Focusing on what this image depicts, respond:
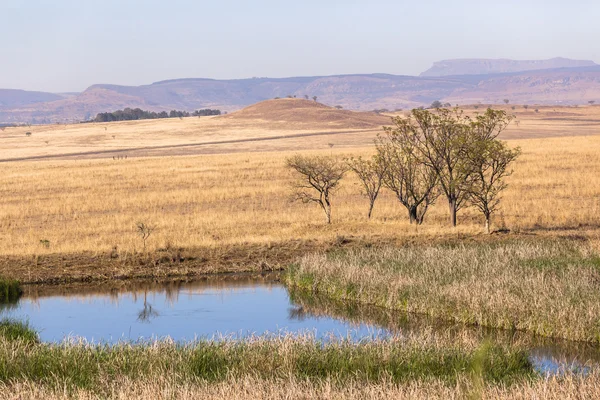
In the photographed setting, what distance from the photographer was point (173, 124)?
147m

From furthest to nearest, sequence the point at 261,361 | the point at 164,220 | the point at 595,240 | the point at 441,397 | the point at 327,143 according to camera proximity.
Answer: the point at 327,143
the point at 164,220
the point at 595,240
the point at 261,361
the point at 441,397

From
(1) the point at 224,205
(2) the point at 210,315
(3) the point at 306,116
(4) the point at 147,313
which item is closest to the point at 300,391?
(2) the point at 210,315

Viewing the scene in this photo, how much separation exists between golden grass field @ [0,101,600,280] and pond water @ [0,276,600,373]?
4.29m

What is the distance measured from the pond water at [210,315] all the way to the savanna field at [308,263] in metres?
0.60

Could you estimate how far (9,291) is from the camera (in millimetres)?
27172

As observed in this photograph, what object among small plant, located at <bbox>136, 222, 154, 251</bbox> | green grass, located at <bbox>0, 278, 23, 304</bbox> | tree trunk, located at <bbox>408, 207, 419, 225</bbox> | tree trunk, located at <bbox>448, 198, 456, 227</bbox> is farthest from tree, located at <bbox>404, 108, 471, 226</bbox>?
green grass, located at <bbox>0, 278, 23, 304</bbox>

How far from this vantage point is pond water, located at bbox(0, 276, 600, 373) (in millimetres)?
20234

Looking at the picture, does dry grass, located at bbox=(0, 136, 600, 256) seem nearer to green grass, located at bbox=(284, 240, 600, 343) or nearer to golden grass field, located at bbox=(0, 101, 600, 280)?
golden grass field, located at bbox=(0, 101, 600, 280)

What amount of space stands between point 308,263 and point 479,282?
669 centimetres

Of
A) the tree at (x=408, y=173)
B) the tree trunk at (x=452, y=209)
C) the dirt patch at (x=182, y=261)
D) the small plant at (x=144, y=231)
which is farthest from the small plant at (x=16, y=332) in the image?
the tree at (x=408, y=173)

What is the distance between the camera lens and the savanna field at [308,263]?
14328 millimetres

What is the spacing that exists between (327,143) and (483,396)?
89.0m

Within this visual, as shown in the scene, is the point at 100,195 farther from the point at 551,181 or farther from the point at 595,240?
the point at 595,240

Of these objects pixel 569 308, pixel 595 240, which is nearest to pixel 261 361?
pixel 569 308
